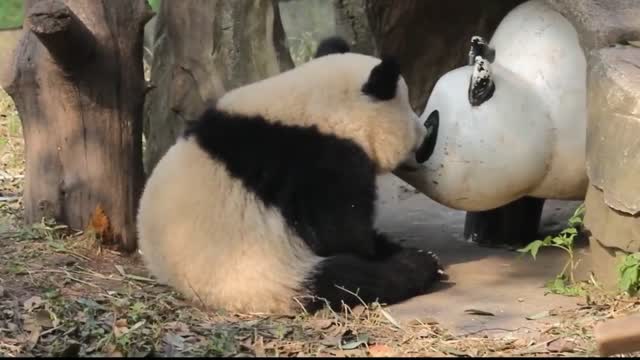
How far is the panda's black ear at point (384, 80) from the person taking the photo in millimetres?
4559

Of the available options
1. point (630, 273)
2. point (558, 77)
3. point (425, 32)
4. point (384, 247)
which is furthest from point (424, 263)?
point (425, 32)

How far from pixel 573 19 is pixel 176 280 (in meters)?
2.07

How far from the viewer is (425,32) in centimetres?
641

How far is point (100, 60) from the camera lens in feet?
16.2

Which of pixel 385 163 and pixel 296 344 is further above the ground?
pixel 385 163

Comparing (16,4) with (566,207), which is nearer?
(566,207)

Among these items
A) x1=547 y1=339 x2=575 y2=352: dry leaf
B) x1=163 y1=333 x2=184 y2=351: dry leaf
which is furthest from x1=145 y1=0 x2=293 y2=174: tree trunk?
x1=547 y1=339 x2=575 y2=352: dry leaf

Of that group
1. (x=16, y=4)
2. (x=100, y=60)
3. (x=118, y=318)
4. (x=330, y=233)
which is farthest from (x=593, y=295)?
(x=16, y=4)

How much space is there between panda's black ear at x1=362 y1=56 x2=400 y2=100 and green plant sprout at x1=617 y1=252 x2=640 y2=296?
1.21 metres

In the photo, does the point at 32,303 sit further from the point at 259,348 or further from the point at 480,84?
the point at 480,84

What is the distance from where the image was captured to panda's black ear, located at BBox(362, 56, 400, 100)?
15.0 ft

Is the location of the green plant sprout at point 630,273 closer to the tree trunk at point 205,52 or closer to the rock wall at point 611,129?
the rock wall at point 611,129

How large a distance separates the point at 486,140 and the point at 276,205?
1025 millimetres

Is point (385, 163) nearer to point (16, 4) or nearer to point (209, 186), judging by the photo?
point (209, 186)
